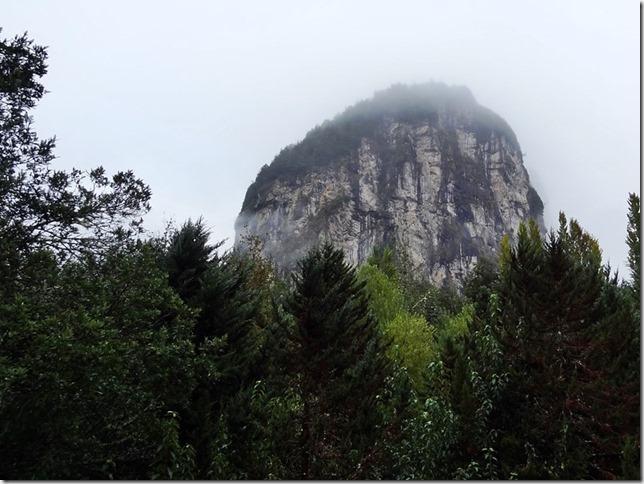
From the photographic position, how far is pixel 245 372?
10.0m

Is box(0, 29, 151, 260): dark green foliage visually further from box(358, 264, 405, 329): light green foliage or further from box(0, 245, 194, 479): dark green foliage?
box(358, 264, 405, 329): light green foliage

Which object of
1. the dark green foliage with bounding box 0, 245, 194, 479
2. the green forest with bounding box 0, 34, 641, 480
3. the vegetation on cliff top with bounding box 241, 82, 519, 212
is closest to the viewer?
the dark green foliage with bounding box 0, 245, 194, 479

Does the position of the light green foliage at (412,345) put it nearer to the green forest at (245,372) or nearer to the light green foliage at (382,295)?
the light green foliage at (382,295)

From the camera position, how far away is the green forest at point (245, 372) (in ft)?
22.4

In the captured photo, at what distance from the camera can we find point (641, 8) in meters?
5.21

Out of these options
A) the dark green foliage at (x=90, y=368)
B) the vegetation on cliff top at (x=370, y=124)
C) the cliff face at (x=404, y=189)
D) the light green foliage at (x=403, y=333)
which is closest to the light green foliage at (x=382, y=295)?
the light green foliage at (x=403, y=333)

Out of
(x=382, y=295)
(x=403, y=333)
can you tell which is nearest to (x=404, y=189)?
(x=382, y=295)

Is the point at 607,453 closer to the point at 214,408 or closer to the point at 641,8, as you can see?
the point at 641,8

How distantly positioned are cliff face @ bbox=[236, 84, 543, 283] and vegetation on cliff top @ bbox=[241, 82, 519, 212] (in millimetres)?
416

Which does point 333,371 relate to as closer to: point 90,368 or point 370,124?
point 90,368

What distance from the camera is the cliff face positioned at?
347 feet

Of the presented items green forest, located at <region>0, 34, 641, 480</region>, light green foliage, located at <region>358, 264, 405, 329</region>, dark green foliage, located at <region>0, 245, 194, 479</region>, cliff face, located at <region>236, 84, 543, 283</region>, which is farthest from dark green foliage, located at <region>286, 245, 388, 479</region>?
cliff face, located at <region>236, 84, 543, 283</region>

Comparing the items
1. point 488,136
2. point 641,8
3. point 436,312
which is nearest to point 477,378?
point 641,8

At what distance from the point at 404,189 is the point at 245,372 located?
355 ft
